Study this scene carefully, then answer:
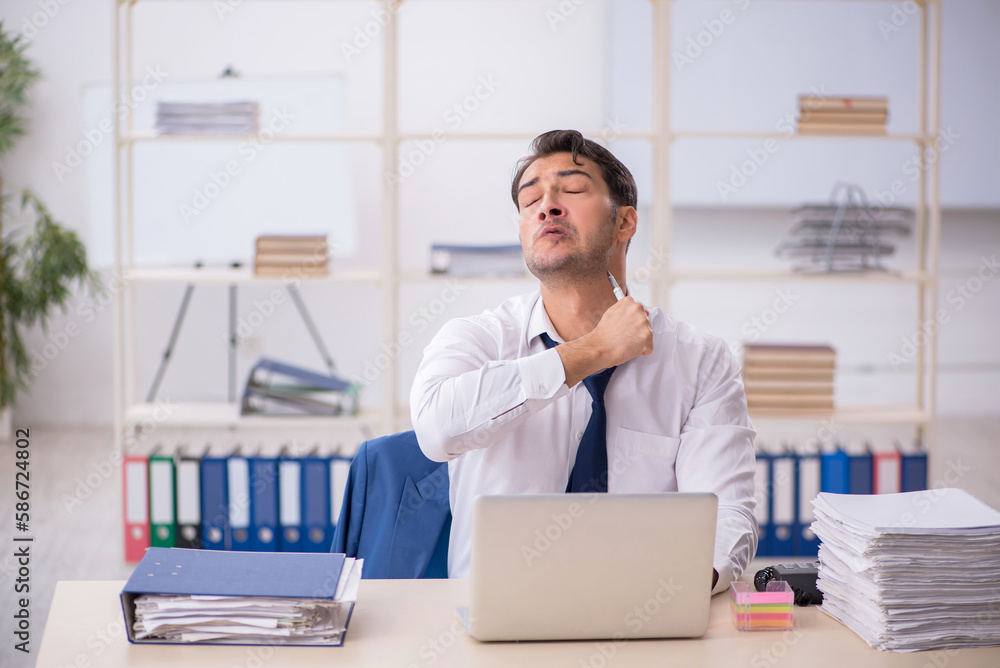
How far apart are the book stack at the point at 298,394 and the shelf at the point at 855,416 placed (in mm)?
1444

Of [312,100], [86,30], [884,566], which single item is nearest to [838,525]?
[884,566]

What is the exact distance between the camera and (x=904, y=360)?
5297 mm

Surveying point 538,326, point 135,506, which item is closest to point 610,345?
point 538,326

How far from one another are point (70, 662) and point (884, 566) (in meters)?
1.00

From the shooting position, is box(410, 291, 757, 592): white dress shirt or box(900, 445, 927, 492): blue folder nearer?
box(410, 291, 757, 592): white dress shirt

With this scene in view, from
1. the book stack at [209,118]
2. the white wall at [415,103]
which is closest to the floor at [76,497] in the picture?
the white wall at [415,103]

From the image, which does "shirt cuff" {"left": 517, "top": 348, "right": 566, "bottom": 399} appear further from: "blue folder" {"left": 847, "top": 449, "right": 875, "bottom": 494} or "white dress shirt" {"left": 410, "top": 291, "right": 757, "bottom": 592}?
"blue folder" {"left": 847, "top": 449, "right": 875, "bottom": 494}

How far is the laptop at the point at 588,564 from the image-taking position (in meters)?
1.07

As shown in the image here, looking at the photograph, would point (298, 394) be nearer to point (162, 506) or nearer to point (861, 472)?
point (162, 506)

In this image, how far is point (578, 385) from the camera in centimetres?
172

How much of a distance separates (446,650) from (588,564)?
0.21m

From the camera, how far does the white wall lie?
4.86 meters

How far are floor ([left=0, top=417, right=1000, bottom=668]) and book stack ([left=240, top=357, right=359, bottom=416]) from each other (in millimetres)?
700
